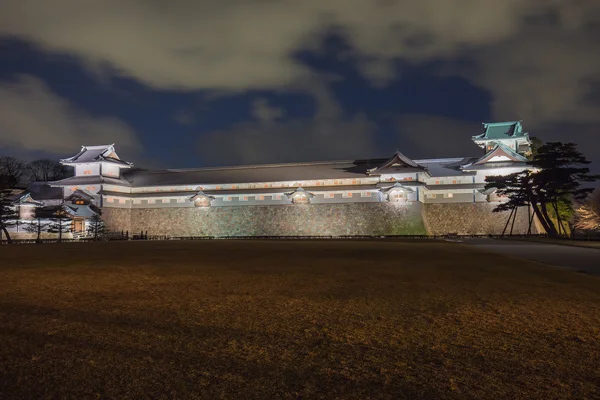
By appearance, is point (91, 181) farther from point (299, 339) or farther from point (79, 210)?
point (299, 339)

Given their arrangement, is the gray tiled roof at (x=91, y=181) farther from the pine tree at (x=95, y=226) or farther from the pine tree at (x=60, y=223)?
the pine tree at (x=95, y=226)

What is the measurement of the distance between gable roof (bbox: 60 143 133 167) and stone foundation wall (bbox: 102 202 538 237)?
5.60m

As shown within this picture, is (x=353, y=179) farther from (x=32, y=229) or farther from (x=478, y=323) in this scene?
(x=478, y=323)

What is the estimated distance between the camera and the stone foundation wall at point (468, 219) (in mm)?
42781

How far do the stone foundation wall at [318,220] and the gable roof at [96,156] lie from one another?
5.60m

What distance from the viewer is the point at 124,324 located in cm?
634

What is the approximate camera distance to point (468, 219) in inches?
1716

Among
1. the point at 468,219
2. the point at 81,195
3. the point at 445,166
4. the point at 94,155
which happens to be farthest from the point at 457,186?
the point at 94,155

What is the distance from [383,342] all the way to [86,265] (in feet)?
40.1

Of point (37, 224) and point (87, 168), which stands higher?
point (87, 168)

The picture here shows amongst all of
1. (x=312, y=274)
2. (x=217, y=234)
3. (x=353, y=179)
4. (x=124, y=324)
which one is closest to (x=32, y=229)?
(x=217, y=234)

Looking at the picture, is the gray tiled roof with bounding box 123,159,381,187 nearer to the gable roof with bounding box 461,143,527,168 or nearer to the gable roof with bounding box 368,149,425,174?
the gable roof with bounding box 368,149,425,174

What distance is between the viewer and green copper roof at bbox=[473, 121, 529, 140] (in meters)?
45.8

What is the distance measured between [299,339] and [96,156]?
167 feet
